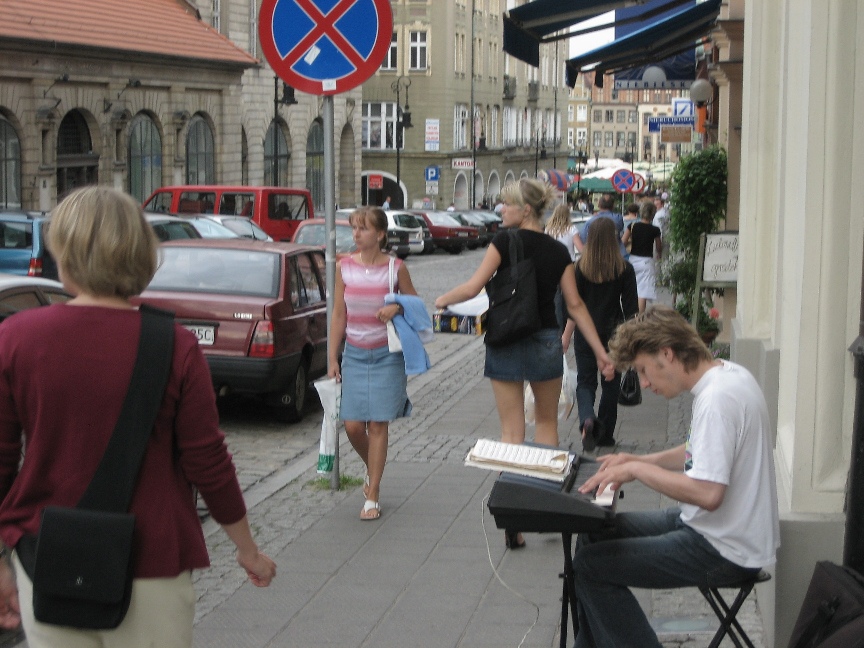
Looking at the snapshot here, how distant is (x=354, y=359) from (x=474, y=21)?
73.1m

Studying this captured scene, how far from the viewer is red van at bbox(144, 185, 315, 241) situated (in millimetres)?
31156

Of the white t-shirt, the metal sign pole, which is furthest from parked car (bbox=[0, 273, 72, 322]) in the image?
the white t-shirt

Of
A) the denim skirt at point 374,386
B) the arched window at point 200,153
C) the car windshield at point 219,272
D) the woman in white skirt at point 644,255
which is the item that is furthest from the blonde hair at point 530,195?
the arched window at point 200,153

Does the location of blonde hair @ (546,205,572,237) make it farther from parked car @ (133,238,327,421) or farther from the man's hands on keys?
the man's hands on keys

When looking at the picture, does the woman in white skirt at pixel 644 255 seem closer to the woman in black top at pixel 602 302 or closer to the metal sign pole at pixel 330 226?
the woman in black top at pixel 602 302

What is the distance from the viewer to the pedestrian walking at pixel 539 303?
7012 mm

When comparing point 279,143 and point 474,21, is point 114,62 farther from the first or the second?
point 474,21

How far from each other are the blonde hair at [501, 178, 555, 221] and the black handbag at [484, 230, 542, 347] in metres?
0.17

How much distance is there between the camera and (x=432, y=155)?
72375 millimetres

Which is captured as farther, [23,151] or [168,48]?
[168,48]

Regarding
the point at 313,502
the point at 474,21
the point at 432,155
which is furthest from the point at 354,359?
the point at 474,21

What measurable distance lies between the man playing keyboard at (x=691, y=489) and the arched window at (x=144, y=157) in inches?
1407

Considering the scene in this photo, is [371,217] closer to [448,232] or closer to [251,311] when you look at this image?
[251,311]

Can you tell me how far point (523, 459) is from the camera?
4.57 m
